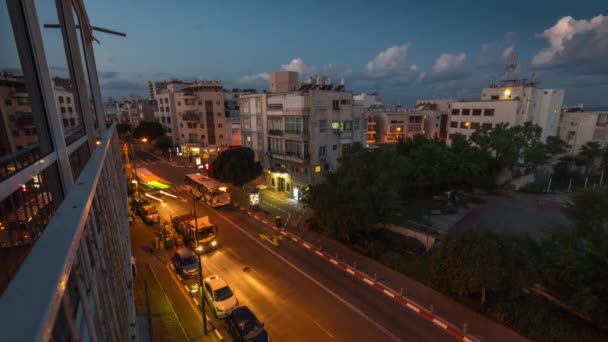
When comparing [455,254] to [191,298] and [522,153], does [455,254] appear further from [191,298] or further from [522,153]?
[522,153]

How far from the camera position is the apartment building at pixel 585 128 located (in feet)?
153

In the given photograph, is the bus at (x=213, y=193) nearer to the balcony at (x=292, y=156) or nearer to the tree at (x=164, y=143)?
the balcony at (x=292, y=156)

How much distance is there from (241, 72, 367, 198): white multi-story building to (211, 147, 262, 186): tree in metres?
3.02

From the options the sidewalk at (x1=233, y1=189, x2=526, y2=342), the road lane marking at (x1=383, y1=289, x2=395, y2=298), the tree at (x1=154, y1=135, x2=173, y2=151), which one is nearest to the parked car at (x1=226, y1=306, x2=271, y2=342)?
the road lane marking at (x1=383, y1=289, x2=395, y2=298)

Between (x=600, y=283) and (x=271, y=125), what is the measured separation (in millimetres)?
26276

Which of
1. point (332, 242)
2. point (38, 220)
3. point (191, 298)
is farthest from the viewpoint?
point (332, 242)

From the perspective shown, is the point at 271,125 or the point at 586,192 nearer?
the point at 586,192

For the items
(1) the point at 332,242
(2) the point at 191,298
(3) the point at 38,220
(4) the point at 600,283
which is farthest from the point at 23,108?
(1) the point at 332,242

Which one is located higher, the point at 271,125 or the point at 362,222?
the point at 271,125

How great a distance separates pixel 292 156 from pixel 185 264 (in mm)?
15045

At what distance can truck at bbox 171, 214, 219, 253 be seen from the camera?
62.4 feet

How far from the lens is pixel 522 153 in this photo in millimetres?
31312

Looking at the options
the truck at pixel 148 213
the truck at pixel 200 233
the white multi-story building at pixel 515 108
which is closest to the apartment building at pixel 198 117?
the truck at pixel 148 213

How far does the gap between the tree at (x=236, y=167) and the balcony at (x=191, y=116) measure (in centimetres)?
2503
